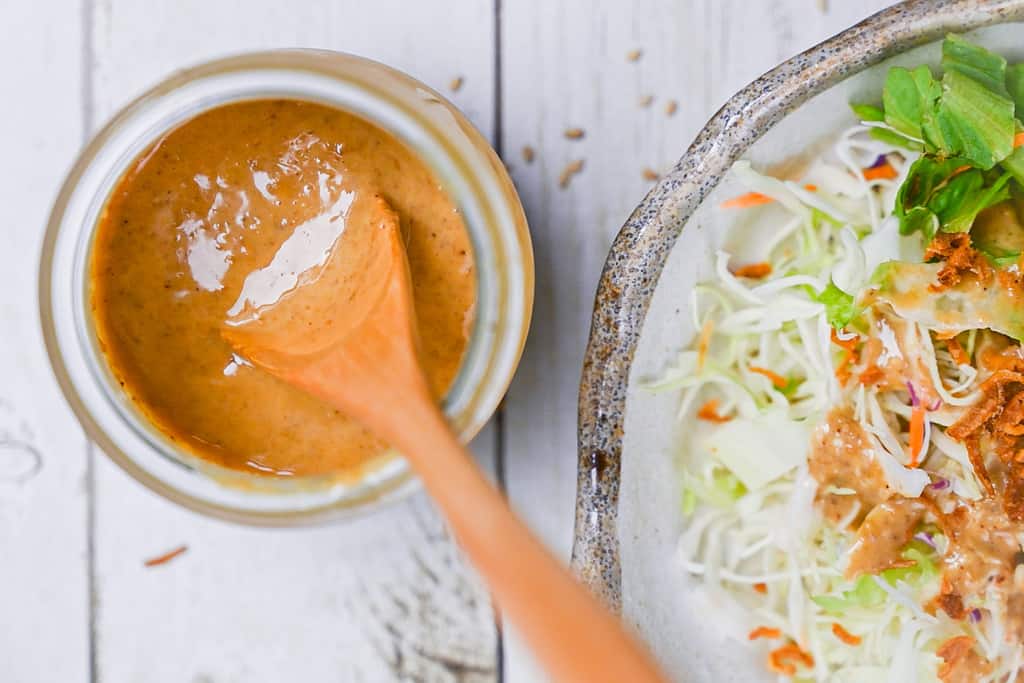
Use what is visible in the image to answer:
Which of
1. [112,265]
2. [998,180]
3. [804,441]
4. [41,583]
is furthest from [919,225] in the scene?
[41,583]

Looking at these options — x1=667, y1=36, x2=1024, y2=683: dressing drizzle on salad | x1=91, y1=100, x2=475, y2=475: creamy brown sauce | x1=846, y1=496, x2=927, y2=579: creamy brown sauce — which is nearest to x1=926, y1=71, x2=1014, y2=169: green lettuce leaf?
x1=667, y1=36, x2=1024, y2=683: dressing drizzle on salad

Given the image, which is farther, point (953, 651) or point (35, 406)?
point (35, 406)

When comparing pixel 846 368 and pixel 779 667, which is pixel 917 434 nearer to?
pixel 846 368

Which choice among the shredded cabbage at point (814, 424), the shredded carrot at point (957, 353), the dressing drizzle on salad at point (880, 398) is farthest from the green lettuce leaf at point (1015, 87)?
the shredded carrot at point (957, 353)

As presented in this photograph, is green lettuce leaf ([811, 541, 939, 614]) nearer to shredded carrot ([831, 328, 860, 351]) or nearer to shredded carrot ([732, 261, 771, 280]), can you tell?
shredded carrot ([831, 328, 860, 351])

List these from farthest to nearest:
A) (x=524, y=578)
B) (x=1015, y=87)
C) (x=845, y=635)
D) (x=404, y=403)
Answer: (x=845, y=635) → (x=1015, y=87) → (x=404, y=403) → (x=524, y=578)

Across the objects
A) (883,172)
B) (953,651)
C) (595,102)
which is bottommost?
(953,651)

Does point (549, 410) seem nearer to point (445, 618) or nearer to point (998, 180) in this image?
point (445, 618)

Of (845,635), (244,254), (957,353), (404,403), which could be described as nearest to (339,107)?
(244,254)
